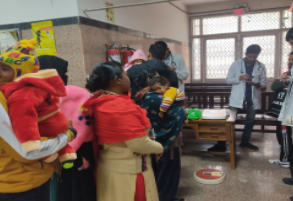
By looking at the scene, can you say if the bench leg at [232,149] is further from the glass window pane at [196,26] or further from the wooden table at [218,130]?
the glass window pane at [196,26]

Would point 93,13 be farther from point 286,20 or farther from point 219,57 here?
point 286,20

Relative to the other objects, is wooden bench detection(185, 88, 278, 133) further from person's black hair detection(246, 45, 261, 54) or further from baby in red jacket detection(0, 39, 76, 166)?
baby in red jacket detection(0, 39, 76, 166)

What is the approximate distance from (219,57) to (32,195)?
6259 mm

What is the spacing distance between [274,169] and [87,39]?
8.68 feet

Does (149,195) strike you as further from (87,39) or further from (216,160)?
(216,160)

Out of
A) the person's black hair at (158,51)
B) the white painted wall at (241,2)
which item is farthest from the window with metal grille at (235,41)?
the person's black hair at (158,51)

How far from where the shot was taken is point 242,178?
2682 millimetres

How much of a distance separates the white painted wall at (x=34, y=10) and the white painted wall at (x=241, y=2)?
187 inches

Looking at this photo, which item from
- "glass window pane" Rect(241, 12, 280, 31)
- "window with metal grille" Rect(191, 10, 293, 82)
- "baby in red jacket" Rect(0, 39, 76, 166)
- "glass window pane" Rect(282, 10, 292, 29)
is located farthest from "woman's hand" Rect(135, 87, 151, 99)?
"glass window pane" Rect(282, 10, 292, 29)

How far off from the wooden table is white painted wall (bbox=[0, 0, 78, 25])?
190 cm

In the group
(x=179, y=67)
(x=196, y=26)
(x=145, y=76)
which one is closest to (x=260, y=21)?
(x=196, y=26)

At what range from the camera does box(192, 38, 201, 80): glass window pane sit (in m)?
6.65

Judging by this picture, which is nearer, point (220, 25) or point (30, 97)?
point (30, 97)

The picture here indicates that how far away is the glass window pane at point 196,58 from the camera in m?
6.65
